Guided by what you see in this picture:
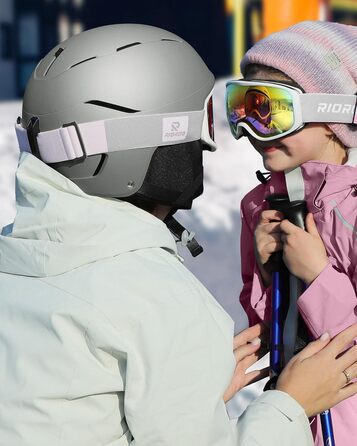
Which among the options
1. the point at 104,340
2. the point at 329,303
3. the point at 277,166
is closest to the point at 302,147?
the point at 277,166

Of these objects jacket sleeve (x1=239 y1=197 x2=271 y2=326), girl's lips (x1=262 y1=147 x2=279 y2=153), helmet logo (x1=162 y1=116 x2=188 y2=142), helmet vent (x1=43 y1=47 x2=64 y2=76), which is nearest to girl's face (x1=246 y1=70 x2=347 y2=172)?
girl's lips (x1=262 y1=147 x2=279 y2=153)

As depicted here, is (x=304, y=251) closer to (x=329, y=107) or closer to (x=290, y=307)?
(x=290, y=307)

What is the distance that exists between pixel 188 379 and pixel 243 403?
3092 mm

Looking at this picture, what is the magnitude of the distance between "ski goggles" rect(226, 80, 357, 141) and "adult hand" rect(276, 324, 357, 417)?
62 cm

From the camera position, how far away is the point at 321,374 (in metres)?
2.27

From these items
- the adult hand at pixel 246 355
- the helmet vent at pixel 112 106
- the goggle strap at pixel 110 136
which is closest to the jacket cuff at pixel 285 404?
the adult hand at pixel 246 355

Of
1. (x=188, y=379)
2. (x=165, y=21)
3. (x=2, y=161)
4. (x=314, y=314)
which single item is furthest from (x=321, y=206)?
(x=165, y=21)

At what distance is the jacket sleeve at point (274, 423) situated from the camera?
2057 millimetres

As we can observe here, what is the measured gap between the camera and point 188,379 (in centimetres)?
192

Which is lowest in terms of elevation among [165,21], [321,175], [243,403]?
[243,403]

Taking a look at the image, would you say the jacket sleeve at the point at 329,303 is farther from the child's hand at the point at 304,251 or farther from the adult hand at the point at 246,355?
the adult hand at the point at 246,355

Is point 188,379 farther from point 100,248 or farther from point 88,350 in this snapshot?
point 100,248

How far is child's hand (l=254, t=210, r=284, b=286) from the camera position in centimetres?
263

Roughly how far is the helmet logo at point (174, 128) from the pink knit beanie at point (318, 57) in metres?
0.42
